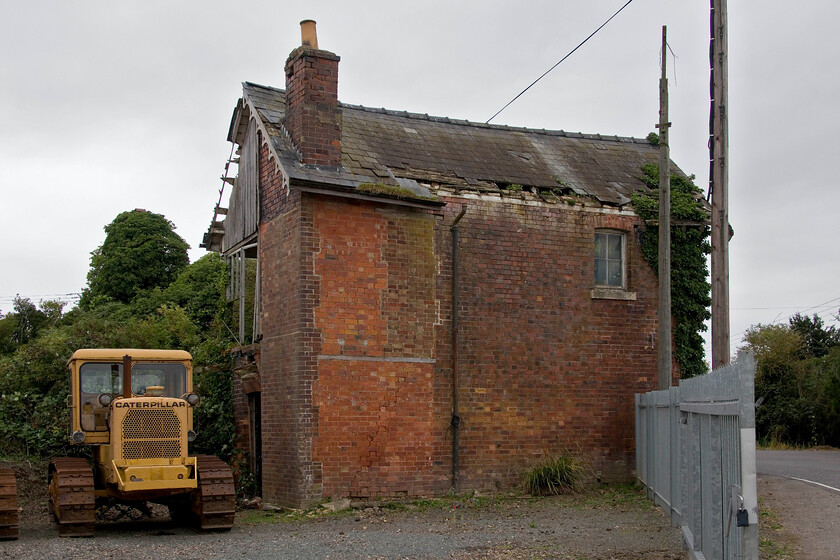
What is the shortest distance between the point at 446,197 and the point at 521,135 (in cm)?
443

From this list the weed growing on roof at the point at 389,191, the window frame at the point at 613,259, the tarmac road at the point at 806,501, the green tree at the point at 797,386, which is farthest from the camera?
the green tree at the point at 797,386

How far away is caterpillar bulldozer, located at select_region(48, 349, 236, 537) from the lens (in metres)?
12.2

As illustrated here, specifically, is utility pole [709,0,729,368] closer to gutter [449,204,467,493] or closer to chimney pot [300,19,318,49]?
gutter [449,204,467,493]

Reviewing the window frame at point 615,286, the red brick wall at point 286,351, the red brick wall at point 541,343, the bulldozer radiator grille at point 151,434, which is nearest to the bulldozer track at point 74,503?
the bulldozer radiator grille at point 151,434

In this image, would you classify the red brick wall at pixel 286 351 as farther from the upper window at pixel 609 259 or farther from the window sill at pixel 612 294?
the upper window at pixel 609 259

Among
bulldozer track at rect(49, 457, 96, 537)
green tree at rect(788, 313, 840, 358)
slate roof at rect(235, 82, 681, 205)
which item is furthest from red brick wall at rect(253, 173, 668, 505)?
green tree at rect(788, 313, 840, 358)

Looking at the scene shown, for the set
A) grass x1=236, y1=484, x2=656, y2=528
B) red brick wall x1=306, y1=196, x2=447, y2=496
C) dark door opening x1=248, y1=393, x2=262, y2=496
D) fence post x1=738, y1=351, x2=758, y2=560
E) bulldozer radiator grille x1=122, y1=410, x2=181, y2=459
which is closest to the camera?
fence post x1=738, y1=351, x2=758, y2=560

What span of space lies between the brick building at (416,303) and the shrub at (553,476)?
1.19ft

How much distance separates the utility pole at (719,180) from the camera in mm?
14141

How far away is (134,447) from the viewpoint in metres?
12.6

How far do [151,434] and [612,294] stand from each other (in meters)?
9.62

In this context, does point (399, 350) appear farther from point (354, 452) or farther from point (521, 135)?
point (521, 135)

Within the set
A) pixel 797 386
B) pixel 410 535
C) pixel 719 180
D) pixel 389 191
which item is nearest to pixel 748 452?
pixel 410 535

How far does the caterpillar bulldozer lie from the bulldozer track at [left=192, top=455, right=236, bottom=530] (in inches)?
0.6
